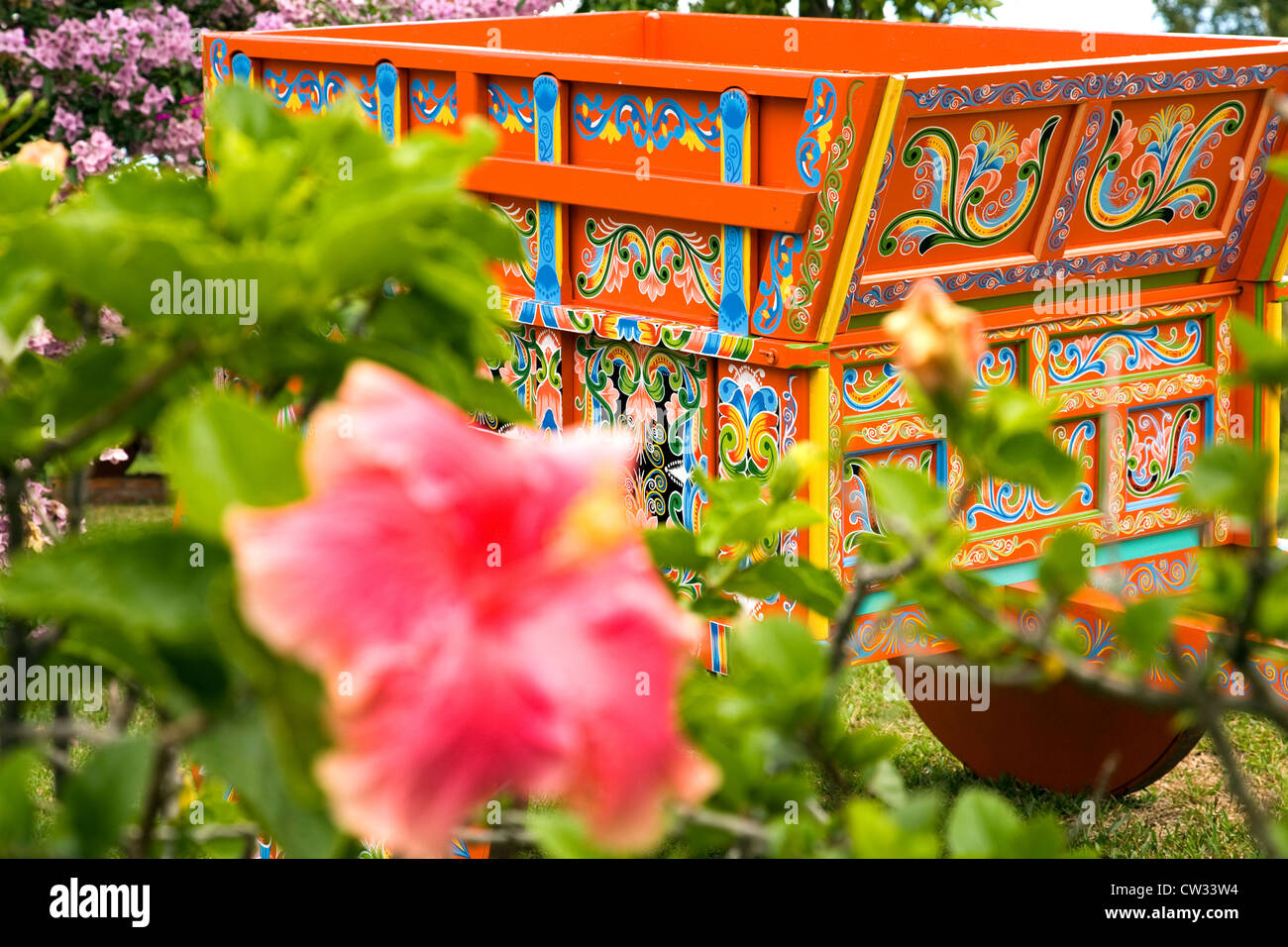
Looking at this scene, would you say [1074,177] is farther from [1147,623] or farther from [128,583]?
[128,583]

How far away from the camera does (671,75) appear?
3.20 metres

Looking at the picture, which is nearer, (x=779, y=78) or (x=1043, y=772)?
(x=779, y=78)

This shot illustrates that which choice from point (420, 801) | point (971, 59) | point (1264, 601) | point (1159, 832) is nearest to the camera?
point (420, 801)

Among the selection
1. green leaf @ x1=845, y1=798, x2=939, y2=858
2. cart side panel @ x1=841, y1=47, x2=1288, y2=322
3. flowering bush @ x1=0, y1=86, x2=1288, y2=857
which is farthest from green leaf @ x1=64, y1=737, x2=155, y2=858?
cart side panel @ x1=841, y1=47, x2=1288, y2=322

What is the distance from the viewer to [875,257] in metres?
3.09

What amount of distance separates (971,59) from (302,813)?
15.1 ft

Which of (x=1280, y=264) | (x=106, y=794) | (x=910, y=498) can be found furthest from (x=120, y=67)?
(x=106, y=794)

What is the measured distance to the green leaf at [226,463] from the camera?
686mm

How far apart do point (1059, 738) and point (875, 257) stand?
1837 mm

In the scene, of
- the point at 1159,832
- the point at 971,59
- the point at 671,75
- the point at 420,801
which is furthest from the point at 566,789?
the point at 971,59

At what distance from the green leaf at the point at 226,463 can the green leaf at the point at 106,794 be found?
5.3 inches

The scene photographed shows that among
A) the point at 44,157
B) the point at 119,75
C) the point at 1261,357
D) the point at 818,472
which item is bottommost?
the point at 818,472

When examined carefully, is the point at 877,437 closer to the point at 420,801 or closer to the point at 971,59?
the point at 971,59

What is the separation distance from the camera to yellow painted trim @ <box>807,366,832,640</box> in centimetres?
297
